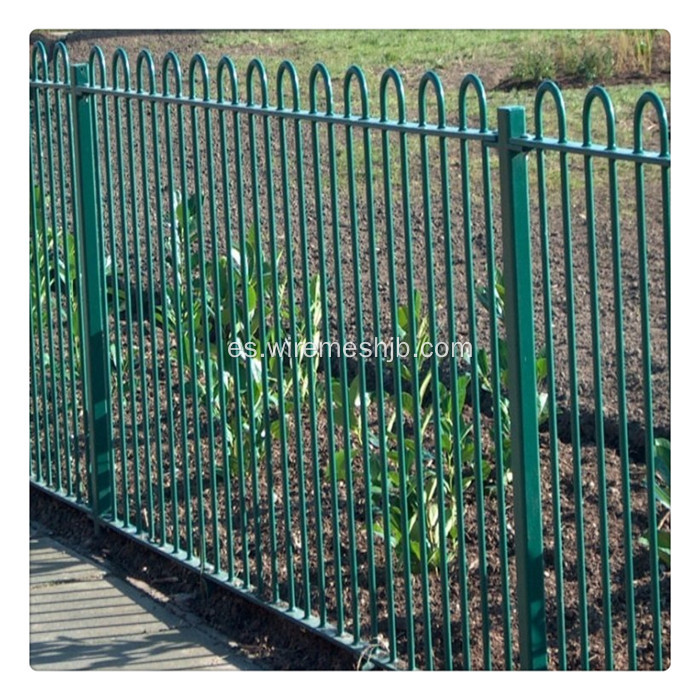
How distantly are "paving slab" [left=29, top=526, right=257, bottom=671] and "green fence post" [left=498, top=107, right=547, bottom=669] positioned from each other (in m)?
1.13

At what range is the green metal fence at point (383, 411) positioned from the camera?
139 inches

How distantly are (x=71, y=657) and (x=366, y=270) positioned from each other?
4121mm

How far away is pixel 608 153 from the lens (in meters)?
3.22

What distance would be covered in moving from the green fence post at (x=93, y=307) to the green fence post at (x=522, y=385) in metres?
2.16

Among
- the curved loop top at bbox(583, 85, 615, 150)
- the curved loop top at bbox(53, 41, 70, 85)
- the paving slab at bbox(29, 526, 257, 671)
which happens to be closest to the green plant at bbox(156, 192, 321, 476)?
the paving slab at bbox(29, 526, 257, 671)

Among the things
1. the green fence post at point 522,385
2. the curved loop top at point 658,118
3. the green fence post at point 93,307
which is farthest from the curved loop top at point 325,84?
the green fence post at point 93,307

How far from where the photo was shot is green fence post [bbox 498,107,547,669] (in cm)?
349

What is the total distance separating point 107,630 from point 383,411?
55.0 inches

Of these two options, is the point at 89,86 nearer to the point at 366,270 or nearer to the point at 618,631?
the point at 618,631

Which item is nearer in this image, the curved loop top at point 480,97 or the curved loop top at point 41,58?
the curved loop top at point 480,97

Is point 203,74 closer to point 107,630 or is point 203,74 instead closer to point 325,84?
point 325,84

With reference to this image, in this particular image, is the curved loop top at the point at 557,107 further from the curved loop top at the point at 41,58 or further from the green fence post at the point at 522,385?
the curved loop top at the point at 41,58

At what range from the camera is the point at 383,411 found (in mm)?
4035

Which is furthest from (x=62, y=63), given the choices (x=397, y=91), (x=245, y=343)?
Answer: (x=397, y=91)
